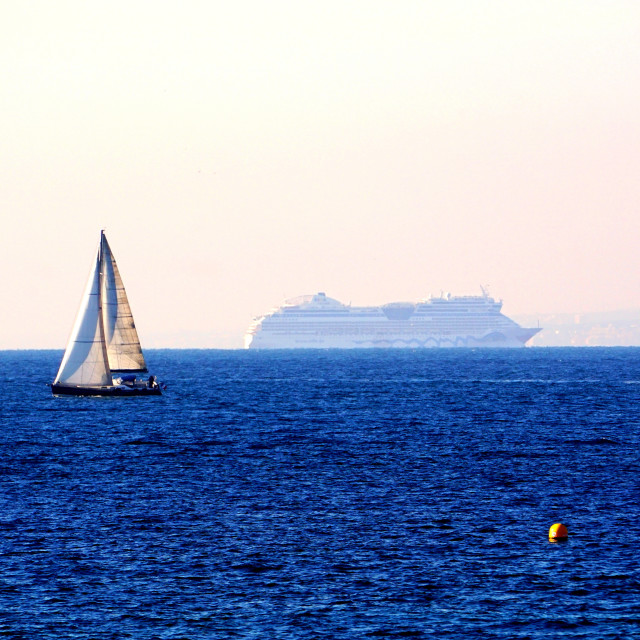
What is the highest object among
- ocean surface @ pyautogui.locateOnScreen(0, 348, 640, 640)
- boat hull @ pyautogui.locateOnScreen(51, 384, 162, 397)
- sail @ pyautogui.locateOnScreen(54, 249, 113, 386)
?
sail @ pyautogui.locateOnScreen(54, 249, 113, 386)

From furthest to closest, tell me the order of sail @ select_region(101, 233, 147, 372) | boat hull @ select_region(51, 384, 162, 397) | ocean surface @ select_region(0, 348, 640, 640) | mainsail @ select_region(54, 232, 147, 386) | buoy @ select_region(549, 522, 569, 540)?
1. sail @ select_region(101, 233, 147, 372)
2. boat hull @ select_region(51, 384, 162, 397)
3. mainsail @ select_region(54, 232, 147, 386)
4. buoy @ select_region(549, 522, 569, 540)
5. ocean surface @ select_region(0, 348, 640, 640)

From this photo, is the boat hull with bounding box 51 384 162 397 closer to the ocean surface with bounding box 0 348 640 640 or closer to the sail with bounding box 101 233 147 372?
the sail with bounding box 101 233 147 372

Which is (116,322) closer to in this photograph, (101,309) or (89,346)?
(101,309)

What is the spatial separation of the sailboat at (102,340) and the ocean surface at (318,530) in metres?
16.5

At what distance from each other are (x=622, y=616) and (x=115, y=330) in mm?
70881

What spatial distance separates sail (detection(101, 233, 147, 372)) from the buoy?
6209 centimetres

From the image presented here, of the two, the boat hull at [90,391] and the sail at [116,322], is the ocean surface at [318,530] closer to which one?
the boat hull at [90,391]

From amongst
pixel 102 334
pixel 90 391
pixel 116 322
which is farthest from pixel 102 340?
pixel 90 391

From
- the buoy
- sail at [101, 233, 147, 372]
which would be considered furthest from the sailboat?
the buoy

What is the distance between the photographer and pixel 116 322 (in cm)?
9438

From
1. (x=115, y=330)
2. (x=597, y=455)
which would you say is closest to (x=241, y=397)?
(x=115, y=330)

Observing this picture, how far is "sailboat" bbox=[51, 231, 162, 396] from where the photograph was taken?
92688mm

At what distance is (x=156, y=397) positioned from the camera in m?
109

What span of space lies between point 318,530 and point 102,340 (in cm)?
5780
